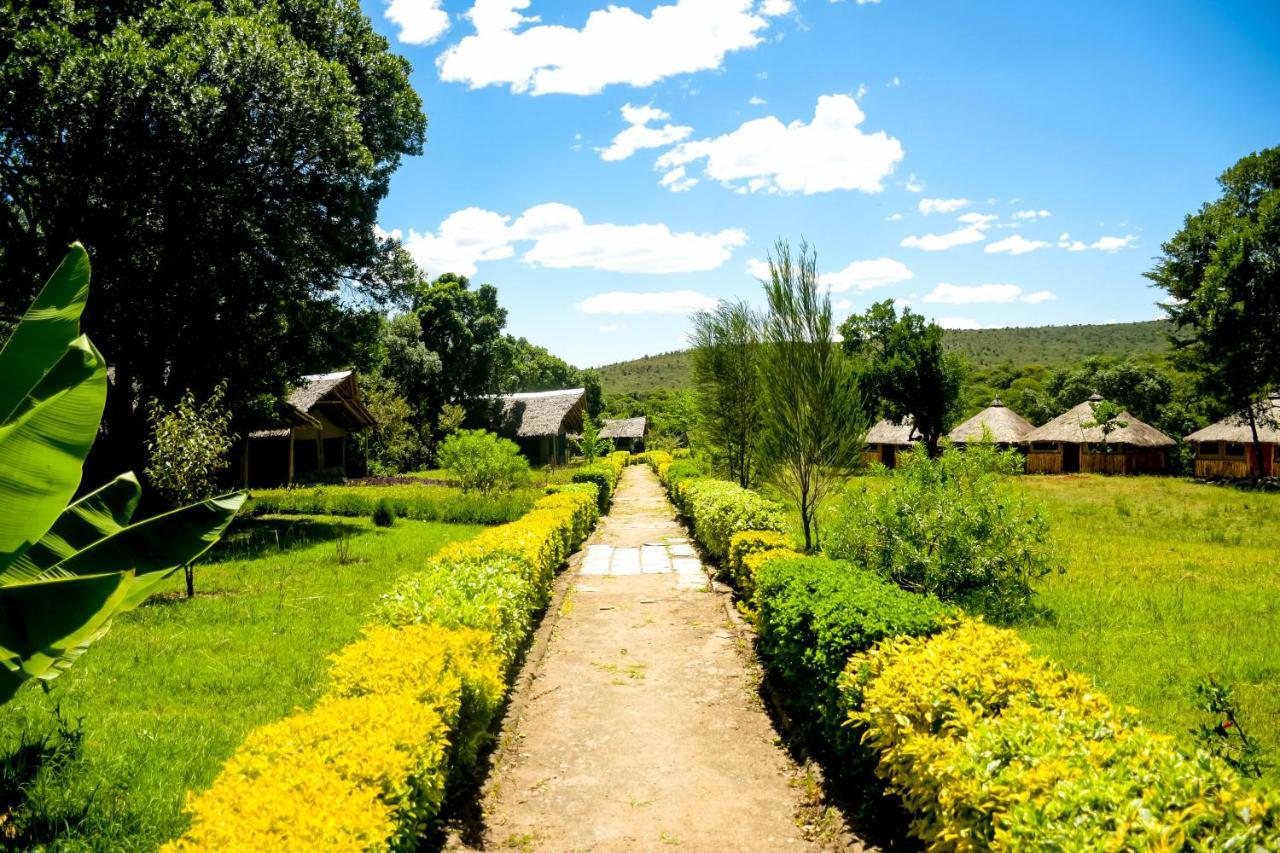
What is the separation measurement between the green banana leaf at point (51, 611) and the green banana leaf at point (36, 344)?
48.8 inches

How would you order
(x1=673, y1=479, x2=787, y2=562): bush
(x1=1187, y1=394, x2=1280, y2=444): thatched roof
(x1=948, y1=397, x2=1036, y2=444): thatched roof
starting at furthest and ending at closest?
(x1=948, y1=397, x2=1036, y2=444): thatched roof → (x1=1187, y1=394, x2=1280, y2=444): thatched roof → (x1=673, y1=479, x2=787, y2=562): bush

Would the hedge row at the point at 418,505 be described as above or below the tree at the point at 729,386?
below

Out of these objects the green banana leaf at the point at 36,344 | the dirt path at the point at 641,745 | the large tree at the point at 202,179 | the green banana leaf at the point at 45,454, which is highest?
the large tree at the point at 202,179

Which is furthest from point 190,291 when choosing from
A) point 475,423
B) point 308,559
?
point 475,423

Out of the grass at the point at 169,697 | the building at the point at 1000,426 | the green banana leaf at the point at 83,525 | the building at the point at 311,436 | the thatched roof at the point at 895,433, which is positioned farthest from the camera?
the thatched roof at the point at 895,433

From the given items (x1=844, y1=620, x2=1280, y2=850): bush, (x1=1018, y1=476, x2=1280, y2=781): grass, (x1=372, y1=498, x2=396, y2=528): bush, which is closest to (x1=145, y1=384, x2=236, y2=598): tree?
(x1=372, y1=498, x2=396, y2=528): bush

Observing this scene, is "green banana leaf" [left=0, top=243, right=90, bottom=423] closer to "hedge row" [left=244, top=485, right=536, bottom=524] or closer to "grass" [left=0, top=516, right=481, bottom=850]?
"grass" [left=0, top=516, right=481, bottom=850]

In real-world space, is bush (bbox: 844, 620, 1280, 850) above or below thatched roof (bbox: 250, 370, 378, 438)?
below

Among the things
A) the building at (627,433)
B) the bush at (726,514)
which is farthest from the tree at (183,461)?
the building at (627,433)

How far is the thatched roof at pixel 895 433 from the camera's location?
48312mm

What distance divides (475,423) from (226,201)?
110ft

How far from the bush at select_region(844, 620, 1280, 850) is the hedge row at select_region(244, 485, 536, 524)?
16.2 metres

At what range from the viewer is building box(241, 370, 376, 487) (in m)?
32.6

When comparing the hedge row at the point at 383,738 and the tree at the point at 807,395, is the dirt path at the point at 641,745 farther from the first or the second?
the tree at the point at 807,395
